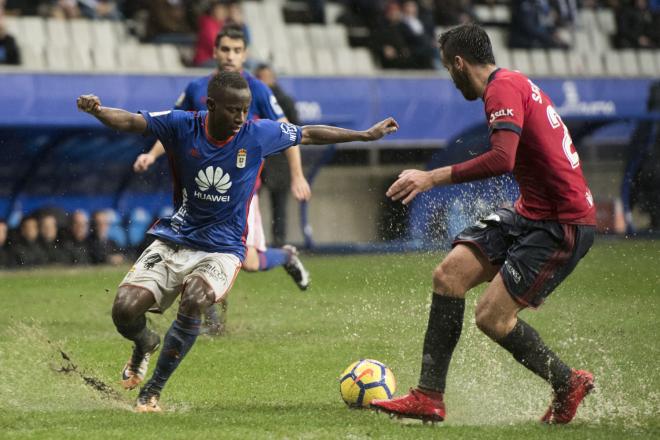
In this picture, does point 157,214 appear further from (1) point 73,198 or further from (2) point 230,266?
(2) point 230,266

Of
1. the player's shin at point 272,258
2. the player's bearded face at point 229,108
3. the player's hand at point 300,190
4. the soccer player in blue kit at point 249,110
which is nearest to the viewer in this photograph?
the player's bearded face at point 229,108

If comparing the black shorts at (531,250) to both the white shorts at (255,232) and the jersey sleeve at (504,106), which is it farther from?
the white shorts at (255,232)

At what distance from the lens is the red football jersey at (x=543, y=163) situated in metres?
6.31

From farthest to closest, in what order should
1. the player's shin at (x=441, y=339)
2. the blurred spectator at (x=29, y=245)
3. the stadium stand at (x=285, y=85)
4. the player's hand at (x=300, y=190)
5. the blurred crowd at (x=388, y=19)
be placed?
1. the blurred crowd at (x=388, y=19)
2. the stadium stand at (x=285, y=85)
3. the blurred spectator at (x=29, y=245)
4. the player's hand at (x=300, y=190)
5. the player's shin at (x=441, y=339)

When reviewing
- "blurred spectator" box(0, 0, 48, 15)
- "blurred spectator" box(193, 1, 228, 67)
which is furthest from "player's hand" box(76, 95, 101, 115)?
"blurred spectator" box(0, 0, 48, 15)

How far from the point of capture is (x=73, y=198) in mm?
16422

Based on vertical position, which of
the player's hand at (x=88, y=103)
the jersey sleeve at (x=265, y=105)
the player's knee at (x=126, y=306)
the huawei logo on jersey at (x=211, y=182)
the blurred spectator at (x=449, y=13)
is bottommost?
the blurred spectator at (x=449, y=13)

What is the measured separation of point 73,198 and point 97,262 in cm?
152

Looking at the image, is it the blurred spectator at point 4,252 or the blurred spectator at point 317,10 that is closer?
the blurred spectator at point 4,252

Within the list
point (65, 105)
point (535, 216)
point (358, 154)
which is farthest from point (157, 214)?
point (535, 216)

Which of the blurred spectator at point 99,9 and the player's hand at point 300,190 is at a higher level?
the blurred spectator at point 99,9

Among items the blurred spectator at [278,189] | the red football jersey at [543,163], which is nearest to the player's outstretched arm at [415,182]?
the red football jersey at [543,163]

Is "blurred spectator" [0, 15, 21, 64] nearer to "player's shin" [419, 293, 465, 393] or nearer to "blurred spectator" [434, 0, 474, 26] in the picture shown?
"blurred spectator" [434, 0, 474, 26]

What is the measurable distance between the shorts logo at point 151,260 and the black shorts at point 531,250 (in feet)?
5.85
